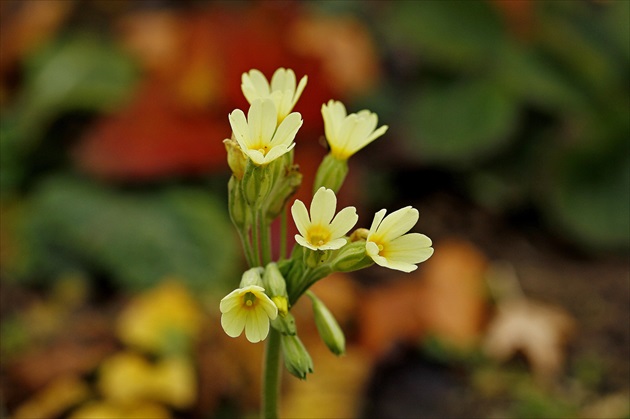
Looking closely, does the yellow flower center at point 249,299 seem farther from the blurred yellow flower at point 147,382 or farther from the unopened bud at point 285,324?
the blurred yellow flower at point 147,382

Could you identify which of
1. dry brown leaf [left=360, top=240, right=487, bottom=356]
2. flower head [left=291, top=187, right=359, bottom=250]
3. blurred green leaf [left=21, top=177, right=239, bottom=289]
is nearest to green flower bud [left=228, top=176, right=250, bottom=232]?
flower head [left=291, top=187, right=359, bottom=250]

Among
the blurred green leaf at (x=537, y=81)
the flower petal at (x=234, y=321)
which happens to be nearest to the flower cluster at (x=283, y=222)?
the flower petal at (x=234, y=321)

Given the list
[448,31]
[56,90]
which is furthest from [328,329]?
[448,31]

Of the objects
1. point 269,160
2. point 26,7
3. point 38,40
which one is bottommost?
point 269,160

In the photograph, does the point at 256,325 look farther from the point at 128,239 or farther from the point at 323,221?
the point at 128,239

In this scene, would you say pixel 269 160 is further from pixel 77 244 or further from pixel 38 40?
pixel 38 40

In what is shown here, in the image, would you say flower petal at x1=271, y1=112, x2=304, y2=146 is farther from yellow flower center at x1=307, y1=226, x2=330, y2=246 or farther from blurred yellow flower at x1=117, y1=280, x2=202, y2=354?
blurred yellow flower at x1=117, y1=280, x2=202, y2=354

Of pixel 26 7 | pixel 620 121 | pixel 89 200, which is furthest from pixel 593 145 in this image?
pixel 26 7
